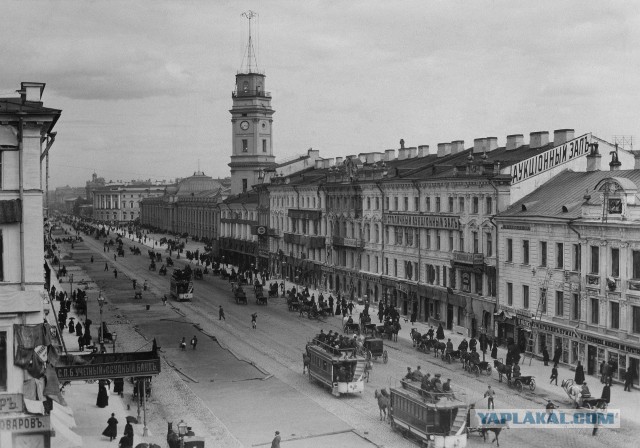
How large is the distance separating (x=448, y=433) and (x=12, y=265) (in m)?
14.9

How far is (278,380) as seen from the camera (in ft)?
118

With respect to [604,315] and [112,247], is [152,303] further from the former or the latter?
[112,247]

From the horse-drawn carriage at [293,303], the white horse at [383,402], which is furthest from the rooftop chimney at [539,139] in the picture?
the white horse at [383,402]

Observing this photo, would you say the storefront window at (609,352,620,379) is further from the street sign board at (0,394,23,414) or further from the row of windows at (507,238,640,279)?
the street sign board at (0,394,23,414)

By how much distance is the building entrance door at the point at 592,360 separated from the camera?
36906 mm

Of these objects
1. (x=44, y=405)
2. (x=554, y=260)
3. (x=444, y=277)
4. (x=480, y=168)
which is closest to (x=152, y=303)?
(x=444, y=277)

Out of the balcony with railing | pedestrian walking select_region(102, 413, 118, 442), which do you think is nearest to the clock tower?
the balcony with railing

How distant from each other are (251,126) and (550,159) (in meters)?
67.8

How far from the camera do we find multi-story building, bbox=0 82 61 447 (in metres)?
25.2

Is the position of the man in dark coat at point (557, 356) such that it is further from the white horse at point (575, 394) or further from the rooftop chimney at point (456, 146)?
the rooftop chimney at point (456, 146)

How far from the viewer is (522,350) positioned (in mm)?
42344

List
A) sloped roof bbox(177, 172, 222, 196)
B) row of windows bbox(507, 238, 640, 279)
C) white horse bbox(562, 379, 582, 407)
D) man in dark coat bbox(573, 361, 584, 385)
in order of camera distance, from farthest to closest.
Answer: sloped roof bbox(177, 172, 222, 196) → row of windows bbox(507, 238, 640, 279) → man in dark coat bbox(573, 361, 584, 385) → white horse bbox(562, 379, 582, 407)

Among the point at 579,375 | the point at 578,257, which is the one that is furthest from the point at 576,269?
the point at 579,375

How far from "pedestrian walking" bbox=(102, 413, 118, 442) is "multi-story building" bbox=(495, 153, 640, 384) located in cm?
2137
